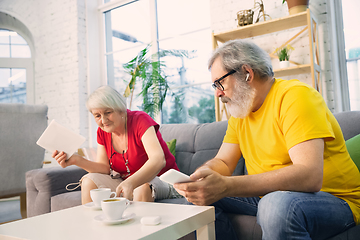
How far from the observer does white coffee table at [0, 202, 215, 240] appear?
835 millimetres

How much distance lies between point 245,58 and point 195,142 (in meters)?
0.98

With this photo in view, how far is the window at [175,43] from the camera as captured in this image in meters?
3.68

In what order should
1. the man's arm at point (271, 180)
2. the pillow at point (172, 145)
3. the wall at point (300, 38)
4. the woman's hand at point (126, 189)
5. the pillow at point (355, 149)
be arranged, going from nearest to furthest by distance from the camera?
the man's arm at point (271, 180) < the pillow at point (355, 149) < the woman's hand at point (126, 189) < the pillow at point (172, 145) < the wall at point (300, 38)

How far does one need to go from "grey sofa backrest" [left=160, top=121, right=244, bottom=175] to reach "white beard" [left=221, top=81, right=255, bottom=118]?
68 centimetres

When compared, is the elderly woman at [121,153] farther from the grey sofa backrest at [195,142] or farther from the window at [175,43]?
the window at [175,43]

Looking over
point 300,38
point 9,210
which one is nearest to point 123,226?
point 300,38

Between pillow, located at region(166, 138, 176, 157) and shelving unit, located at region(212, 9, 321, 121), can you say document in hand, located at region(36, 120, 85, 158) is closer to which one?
pillow, located at region(166, 138, 176, 157)

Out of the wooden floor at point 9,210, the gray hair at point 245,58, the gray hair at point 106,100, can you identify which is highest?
the gray hair at point 245,58

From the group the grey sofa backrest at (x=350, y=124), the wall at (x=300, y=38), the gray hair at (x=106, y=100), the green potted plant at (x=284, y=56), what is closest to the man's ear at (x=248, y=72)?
the grey sofa backrest at (x=350, y=124)

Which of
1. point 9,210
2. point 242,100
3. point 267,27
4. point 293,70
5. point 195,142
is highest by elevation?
point 267,27

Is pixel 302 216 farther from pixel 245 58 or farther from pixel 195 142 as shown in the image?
pixel 195 142

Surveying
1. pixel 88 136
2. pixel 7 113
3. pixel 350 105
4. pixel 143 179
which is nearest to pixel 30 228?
pixel 143 179

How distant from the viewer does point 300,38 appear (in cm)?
276

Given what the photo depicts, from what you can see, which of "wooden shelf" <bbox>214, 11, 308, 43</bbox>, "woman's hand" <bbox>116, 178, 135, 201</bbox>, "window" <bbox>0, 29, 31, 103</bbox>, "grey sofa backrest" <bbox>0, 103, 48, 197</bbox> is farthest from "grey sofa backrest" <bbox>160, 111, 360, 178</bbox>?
"window" <bbox>0, 29, 31, 103</bbox>
